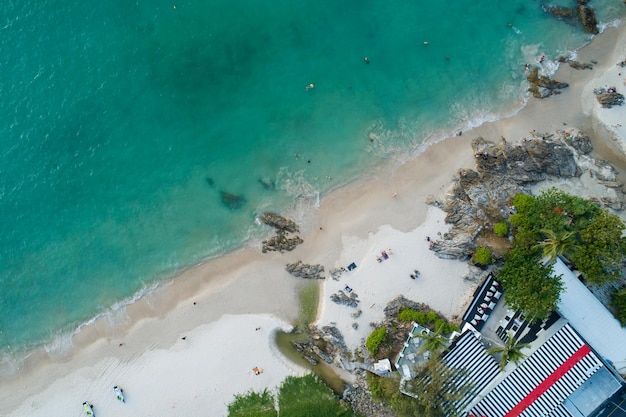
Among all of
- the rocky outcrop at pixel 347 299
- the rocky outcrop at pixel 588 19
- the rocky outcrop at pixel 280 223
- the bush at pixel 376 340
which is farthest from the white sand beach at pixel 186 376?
the rocky outcrop at pixel 588 19

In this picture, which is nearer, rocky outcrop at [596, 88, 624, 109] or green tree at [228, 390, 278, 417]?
green tree at [228, 390, 278, 417]

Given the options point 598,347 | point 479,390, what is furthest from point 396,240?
point 598,347

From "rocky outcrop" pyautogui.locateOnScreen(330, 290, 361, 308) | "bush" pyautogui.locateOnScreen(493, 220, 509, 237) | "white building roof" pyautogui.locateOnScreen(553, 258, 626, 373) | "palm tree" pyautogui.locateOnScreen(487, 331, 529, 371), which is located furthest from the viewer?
"rocky outcrop" pyautogui.locateOnScreen(330, 290, 361, 308)

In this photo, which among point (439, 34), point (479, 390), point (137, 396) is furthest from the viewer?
point (439, 34)

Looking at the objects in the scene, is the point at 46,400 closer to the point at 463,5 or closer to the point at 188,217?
the point at 188,217

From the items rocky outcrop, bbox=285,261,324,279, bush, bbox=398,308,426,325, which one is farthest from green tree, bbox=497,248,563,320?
rocky outcrop, bbox=285,261,324,279

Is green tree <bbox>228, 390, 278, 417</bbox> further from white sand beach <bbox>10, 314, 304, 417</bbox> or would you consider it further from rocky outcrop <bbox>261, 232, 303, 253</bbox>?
rocky outcrop <bbox>261, 232, 303, 253</bbox>
